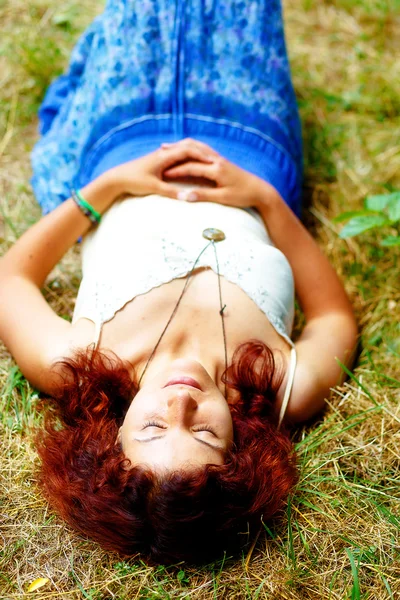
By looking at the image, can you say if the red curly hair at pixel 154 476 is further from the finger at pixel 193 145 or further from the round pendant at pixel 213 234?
the finger at pixel 193 145

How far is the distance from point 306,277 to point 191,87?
36.4 inches

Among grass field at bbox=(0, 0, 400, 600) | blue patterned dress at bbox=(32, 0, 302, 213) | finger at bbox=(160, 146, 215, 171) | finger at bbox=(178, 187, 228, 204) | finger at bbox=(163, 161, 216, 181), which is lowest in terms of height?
grass field at bbox=(0, 0, 400, 600)

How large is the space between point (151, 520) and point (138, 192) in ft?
4.14

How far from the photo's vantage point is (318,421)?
243 cm

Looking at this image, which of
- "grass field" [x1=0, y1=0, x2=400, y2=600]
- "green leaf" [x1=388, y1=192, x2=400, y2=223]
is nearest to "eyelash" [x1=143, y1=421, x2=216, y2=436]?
"grass field" [x1=0, y1=0, x2=400, y2=600]

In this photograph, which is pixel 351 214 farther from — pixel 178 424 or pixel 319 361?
pixel 178 424

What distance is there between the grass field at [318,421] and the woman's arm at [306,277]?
119mm

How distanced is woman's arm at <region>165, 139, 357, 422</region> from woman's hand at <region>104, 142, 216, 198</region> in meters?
0.03

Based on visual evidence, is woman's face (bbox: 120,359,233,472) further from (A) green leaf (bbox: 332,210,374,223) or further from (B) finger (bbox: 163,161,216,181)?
(A) green leaf (bbox: 332,210,374,223)

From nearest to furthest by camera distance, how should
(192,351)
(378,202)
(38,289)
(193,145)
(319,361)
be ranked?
(192,351) < (319,361) < (38,289) < (193,145) < (378,202)

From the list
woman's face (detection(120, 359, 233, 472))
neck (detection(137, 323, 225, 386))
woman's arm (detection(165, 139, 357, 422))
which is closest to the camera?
woman's face (detection(120, 359, 233, 472))

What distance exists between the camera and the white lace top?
2262mm

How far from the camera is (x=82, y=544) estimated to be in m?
2.04

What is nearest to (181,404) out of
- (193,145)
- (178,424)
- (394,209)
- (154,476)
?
(178,424)
